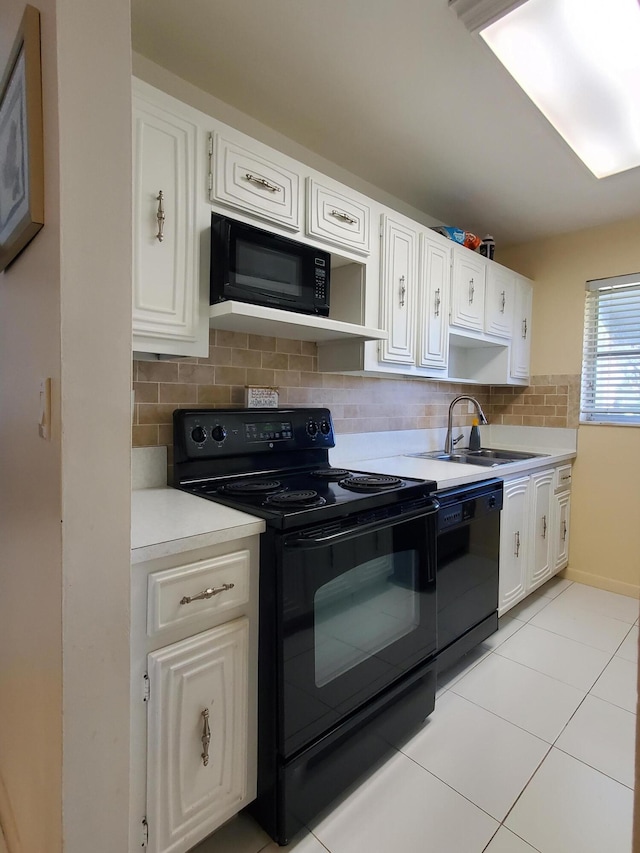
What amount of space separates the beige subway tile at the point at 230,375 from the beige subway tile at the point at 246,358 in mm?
25

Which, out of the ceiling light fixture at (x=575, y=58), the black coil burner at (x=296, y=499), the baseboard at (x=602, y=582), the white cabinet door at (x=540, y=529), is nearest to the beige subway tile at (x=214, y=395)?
the black coil burner at (x=296, y=499)

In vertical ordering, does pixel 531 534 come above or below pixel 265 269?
below

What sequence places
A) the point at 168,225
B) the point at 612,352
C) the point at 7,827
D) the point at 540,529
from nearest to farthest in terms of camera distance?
1. the point at 7,827
2. the point at 168,225
3. the point at 540,529
4. the point at 612,352

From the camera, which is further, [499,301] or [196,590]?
[499,301]

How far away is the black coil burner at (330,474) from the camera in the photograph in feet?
5.84

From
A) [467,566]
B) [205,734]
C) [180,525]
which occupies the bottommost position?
[205,734]

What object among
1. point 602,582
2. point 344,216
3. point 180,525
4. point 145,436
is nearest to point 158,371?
point 145,436

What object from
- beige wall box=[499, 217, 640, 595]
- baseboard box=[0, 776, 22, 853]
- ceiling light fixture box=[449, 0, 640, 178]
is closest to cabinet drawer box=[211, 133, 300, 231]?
ceiling light fixture box=[449, 0, 640, 178]

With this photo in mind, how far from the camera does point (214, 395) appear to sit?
5.84 ft

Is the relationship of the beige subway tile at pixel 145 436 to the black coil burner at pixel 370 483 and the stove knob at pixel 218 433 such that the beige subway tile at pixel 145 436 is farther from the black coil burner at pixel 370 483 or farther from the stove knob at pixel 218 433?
the black coil burner at pixel 370 483

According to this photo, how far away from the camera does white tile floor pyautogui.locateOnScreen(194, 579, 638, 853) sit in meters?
1.27

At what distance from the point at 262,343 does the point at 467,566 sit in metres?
1.33

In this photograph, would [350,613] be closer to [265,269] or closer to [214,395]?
[214,395]

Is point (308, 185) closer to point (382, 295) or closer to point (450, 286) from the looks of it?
point (382, 295)
